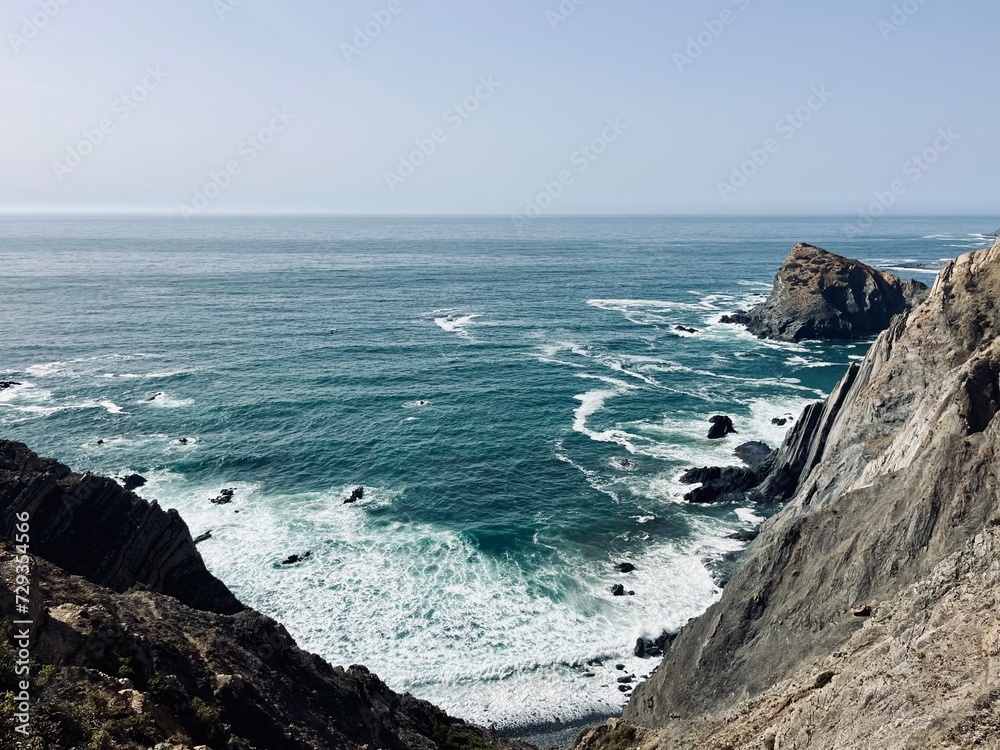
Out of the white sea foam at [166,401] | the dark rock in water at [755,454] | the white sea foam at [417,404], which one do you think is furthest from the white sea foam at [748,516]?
the white sea foam at [166,401]

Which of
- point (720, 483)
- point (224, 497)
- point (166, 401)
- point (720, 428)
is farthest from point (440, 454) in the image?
point (166, 401)

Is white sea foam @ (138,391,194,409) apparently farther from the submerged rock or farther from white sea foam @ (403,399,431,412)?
the submerged rock

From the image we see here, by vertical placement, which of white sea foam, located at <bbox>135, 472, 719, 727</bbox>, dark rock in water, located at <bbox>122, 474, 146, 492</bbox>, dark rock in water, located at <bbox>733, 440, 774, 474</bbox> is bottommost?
white sea foam, located at <bbox>135, 472, 719, 727</bbox>

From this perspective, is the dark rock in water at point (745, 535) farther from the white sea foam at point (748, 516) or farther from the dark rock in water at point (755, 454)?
the dark rock in water at point (755, 454)

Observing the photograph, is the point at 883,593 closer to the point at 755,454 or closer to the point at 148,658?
the point at 148,658

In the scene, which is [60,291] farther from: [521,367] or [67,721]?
[67,721]

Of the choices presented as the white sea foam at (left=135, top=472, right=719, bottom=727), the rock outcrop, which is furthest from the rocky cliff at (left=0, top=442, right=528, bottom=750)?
the rock outcrop
